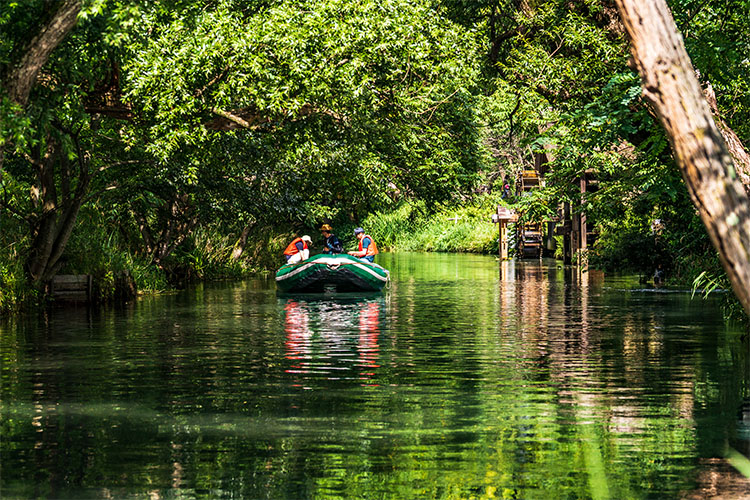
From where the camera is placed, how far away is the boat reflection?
524 inches

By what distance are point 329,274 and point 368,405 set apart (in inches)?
745

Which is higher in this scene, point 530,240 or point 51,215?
point 530,240

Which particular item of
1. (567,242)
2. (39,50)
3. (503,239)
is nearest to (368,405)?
(39,50)

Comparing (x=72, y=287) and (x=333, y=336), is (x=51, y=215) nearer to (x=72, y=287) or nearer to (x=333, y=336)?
(x=72, y=287)

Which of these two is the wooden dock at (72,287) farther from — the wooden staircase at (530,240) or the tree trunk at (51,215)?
the wooden staircase at (530,240)

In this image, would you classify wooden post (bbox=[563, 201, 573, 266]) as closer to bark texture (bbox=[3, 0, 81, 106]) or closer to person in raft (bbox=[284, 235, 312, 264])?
person in raft (bbox=[284, 235, 312, 264])

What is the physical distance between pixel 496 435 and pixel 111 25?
610 centimetres

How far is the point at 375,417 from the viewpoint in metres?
9.80

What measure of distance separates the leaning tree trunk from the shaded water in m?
1.86

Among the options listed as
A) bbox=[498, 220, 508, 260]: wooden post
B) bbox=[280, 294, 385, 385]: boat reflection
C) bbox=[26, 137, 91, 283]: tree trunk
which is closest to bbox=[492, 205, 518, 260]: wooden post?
bbox=[498, 220, 508, 260]: wooden post

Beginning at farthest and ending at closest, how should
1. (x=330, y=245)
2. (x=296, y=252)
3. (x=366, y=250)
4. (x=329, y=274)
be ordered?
(x=296, y=252), (x=330, y=245), (x=366, y=250), (x=329, y=274)

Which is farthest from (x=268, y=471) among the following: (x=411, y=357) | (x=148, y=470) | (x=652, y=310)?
(x=652, y=310)

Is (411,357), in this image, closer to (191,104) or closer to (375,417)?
(375,417)

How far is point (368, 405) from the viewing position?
10.5 meters
